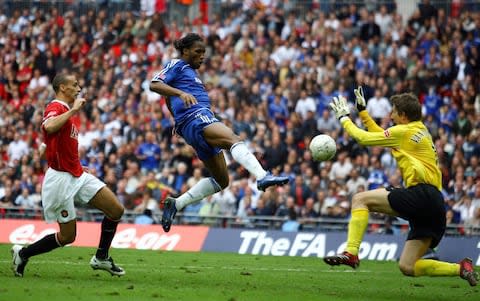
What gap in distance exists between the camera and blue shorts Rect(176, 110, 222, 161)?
45.2 feet

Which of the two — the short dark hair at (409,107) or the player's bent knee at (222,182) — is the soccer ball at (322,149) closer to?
the short dark hair at (409,107)

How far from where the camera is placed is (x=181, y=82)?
14.1 metres

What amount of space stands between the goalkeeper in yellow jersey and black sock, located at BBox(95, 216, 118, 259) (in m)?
3.10

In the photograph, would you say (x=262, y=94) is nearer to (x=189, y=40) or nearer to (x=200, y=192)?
(x=200, y=192)

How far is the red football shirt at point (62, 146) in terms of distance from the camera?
42.4 ft

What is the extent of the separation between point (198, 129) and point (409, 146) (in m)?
2.88

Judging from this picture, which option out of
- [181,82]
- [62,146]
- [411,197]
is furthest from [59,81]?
[411,197]

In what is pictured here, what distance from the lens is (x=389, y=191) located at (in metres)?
12.4

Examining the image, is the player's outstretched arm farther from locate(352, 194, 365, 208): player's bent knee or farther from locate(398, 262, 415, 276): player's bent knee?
locate(398, 262, 415, 276): player's bent knee

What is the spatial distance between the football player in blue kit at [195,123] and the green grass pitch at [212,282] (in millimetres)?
1181

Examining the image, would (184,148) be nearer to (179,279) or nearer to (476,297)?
(179,279)

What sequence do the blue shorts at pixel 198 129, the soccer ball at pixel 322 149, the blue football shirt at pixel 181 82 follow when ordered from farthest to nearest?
the blue football shirt at pixel 181 82, the blue shorts at pixel 198 129, the soccer ball at pixel 322 149

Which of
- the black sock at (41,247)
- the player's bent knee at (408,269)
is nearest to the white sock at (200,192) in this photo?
the black sock at (41,247)

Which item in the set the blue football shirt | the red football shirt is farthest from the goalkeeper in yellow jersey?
the red football shirt
